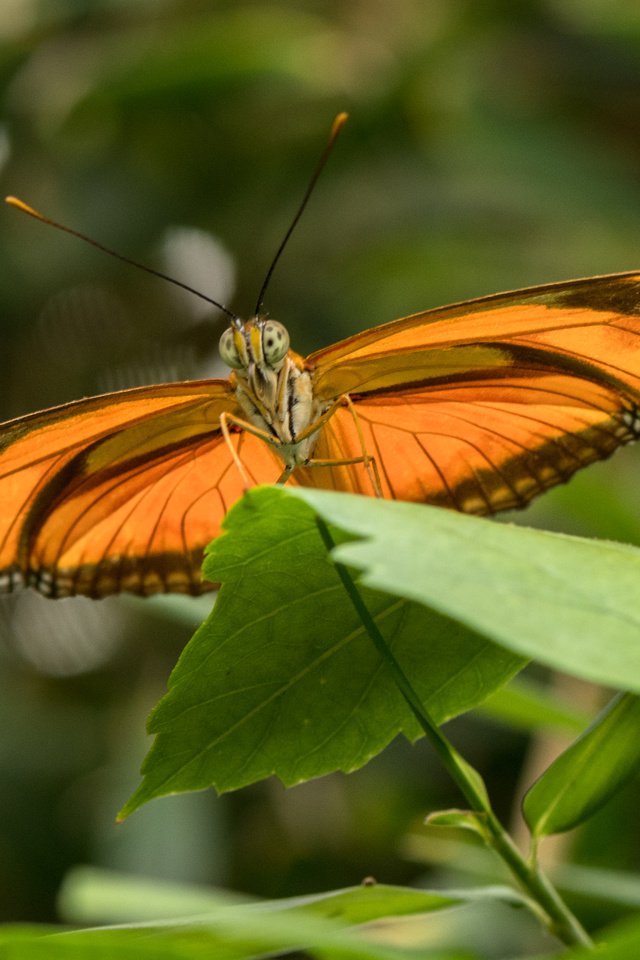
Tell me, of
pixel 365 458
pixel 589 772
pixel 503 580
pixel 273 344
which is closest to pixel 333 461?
pixel 365 458

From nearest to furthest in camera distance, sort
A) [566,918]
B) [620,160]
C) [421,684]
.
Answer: [566,918] < [421,684] < [620,160]

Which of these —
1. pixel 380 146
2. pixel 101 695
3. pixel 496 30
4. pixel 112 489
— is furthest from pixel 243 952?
pixel 496 30

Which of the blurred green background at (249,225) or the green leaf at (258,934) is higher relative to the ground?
the blurred green background at (249,225)

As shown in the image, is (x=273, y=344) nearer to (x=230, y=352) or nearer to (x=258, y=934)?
(x=230, y=352)

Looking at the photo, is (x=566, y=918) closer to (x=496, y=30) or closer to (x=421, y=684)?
(x=421, y=684)

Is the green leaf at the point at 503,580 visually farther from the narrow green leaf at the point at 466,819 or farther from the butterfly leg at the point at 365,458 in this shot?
the butterfly leg at the point at 365,458

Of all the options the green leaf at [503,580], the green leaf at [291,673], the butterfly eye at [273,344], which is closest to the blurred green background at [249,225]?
the butterfly eye at [273,344]

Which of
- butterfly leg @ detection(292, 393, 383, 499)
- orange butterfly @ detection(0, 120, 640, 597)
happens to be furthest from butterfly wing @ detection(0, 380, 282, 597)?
butterfly leg @ detection(292, 393, 383, 499)
